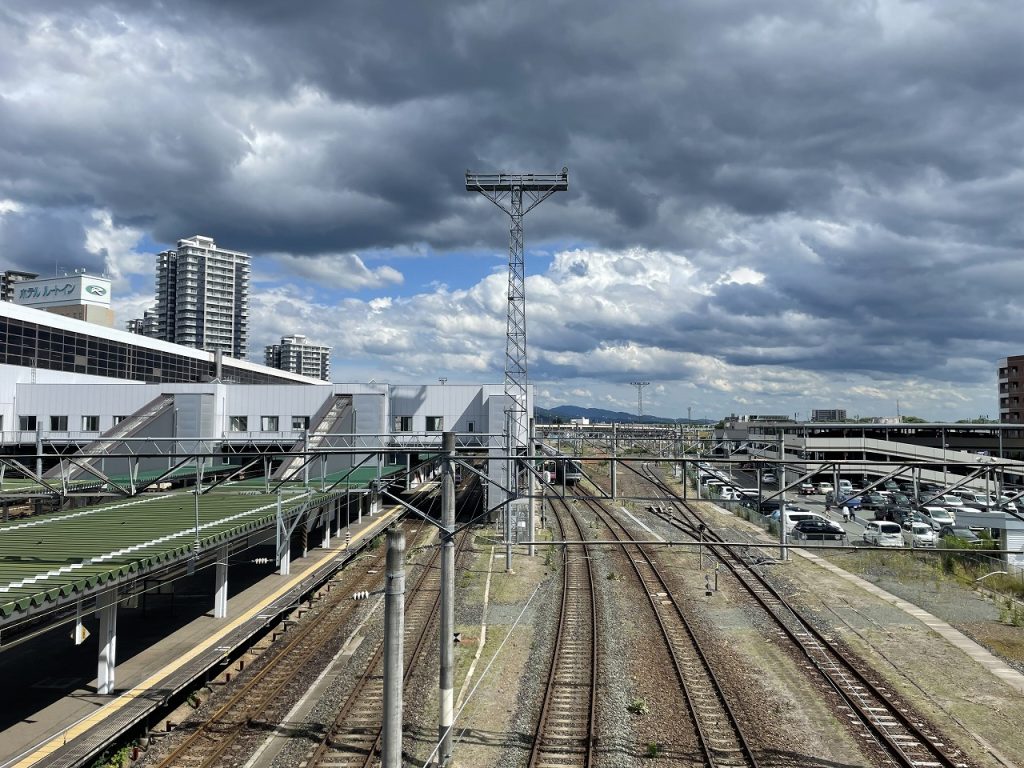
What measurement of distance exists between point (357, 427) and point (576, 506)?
16.2 meters

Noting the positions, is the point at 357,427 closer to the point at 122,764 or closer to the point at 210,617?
the point at 210,617

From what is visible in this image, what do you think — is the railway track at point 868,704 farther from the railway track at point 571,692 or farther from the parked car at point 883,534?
the parked car at point 883,534

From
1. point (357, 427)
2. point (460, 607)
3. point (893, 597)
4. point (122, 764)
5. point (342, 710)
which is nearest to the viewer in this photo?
point (122, 764)

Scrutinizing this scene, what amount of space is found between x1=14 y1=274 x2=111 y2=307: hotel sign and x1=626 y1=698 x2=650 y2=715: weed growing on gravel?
215 feet

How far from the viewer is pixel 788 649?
610 inches

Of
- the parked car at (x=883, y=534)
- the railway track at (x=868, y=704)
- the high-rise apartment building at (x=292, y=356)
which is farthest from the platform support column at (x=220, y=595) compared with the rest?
the high-rise apartment building at (x=292, y=356)

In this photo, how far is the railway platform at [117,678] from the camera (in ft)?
32.5

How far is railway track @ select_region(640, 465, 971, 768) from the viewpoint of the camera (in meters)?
10.6

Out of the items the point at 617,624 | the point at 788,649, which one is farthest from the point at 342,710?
the point at 788,649

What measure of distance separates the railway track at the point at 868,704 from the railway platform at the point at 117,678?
928cm

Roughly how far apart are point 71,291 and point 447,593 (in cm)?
6782

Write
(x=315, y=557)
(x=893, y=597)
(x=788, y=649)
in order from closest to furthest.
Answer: (x=788, y=649) → (x=893, y=597) → (x=315, y=557)

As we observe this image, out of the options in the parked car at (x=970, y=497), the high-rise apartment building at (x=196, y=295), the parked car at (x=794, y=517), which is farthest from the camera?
the high-rise apartment building at (x=196, y=295)

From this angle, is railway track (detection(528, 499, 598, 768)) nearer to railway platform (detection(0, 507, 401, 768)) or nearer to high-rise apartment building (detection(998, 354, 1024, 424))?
railway platform (detection(0, 507, 401, 768))
